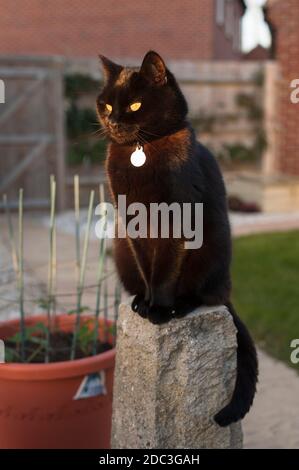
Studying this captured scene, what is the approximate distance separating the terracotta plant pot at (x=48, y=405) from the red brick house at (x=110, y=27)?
1098 cm

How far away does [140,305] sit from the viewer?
1.83m

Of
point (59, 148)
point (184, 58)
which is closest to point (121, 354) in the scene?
point (59, 148)

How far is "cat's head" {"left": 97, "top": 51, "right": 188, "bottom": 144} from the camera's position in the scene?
5.34ft

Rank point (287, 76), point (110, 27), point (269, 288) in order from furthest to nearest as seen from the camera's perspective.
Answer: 1. point (110, 27)
2. point (287, 76)
3. point (269, 288)

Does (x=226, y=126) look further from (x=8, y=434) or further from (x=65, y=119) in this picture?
(x=8, y=434)

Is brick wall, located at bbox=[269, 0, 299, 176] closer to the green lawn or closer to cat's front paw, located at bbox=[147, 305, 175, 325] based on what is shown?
the green lawn

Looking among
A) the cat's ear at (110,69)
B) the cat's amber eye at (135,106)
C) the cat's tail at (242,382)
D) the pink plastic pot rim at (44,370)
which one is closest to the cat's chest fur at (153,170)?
the cat's amber eye at (135,106)

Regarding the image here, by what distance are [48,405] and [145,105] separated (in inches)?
46.2

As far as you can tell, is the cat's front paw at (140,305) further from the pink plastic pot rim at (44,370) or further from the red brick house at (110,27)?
the red brick house at (110,27)

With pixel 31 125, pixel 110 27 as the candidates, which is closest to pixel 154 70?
pixel 31 125

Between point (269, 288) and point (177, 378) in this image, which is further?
point (269, 288)

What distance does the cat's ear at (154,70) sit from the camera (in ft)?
5.25

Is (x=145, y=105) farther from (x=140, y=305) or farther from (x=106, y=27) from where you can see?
(x=106, y=27)

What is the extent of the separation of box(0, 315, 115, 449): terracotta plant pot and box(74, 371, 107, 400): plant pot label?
0.01 meters
